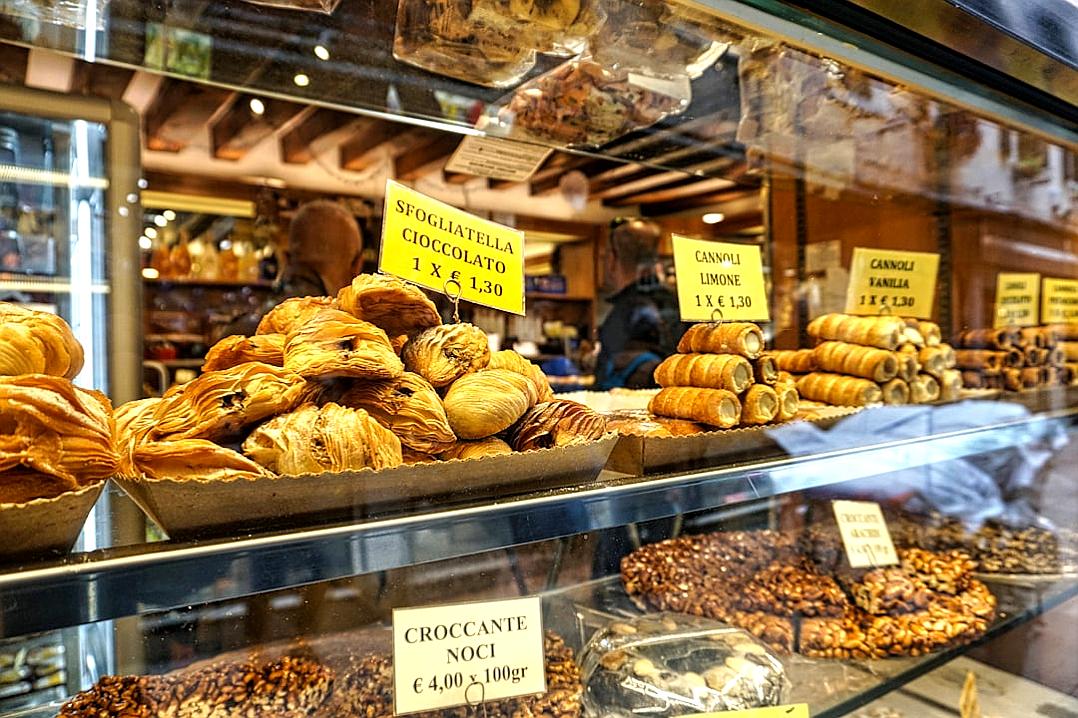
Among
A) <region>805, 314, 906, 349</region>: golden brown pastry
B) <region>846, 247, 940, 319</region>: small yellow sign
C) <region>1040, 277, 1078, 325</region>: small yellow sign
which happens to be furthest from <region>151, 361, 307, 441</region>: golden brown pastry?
<region>1040, 277, 1078, 325</region>: small yellow sign

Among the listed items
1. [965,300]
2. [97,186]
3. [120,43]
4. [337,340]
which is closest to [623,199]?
[965,300]

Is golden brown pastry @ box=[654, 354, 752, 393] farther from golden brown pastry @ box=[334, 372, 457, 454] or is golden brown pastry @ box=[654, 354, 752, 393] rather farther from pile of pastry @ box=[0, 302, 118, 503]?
pile of pastry @ box=[0, 302, 118, 503]

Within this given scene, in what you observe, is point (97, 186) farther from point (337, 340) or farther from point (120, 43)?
point (337, 340)

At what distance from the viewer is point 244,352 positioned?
0.75 meters

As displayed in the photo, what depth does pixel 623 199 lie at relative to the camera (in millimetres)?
6129

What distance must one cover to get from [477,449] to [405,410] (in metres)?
0.08

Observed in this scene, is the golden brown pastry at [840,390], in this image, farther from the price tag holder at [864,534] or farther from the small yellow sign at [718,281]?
the price tag holder at [864,534]

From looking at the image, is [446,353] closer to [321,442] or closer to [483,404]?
[483,404]

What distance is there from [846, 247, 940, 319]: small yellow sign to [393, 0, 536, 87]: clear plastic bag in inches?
34.5

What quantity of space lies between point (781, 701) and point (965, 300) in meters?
1.30

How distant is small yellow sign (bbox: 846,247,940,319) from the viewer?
1.62m

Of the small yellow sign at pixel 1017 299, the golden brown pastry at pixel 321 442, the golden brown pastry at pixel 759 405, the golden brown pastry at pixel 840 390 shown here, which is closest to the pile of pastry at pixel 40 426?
the golden brown pastry at pixel 321 442

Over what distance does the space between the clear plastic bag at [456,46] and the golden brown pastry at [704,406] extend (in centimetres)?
55

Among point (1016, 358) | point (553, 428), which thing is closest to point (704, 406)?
point (553, 428)
